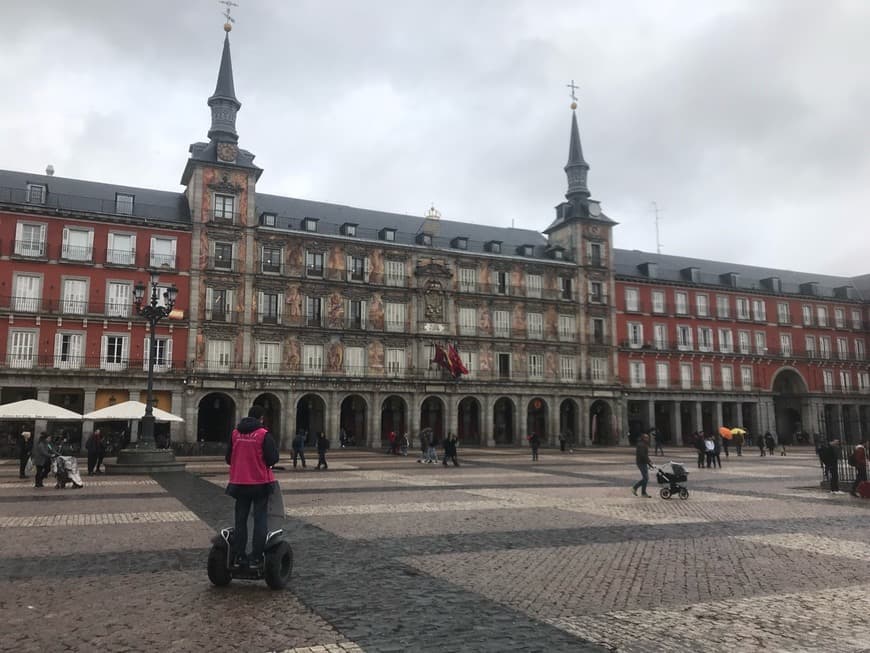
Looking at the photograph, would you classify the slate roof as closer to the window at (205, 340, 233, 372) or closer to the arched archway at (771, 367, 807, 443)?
the arched archway at (771, 367, 807, 443)

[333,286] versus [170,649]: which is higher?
[333,286]

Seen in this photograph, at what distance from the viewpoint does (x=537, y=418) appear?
51.3 m

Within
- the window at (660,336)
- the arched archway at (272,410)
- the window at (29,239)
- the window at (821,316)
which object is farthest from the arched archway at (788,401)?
the window at (29,239)

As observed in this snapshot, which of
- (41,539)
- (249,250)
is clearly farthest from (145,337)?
(41,539)

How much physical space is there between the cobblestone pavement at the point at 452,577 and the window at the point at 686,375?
4155 centimetres

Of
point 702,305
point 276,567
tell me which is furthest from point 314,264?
point 276,567

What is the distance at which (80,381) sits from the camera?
37.1 m

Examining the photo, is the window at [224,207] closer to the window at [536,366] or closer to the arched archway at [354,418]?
the arched archway at [354,418]

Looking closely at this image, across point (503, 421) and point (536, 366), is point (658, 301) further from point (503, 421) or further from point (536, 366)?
point (503, 421)

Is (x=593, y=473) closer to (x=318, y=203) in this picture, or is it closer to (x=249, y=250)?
(x=249, y=250)

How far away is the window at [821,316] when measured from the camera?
61.7m

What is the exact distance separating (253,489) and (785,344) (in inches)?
2448

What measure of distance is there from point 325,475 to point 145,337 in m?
22.5

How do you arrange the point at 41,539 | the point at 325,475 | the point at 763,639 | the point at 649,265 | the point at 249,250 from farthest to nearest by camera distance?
the point at 649,265 → the point at 249,250 → the point at 325,475 → the point at 41,539 → the point at 763,639
